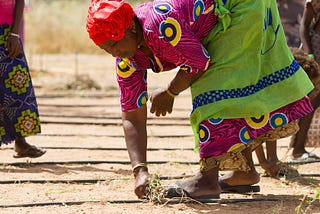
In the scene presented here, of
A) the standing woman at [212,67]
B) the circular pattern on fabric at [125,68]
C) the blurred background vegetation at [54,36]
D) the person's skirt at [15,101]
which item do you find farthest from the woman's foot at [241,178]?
the blurred background vegetation at [54,36]

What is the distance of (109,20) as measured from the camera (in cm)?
377

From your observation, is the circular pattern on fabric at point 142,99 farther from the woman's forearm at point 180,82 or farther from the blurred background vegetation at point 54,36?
the blurred background vegetation at point 54,36

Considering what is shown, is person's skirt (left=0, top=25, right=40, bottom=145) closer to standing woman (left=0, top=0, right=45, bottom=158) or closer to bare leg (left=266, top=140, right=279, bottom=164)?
standing woman (left=0, top=0, right=45, bottom=158)

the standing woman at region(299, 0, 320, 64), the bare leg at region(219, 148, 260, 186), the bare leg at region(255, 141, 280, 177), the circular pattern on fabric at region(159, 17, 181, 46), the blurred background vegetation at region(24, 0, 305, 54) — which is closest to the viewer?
the circular pattern on fabric at region(159, 17, 181, 46)

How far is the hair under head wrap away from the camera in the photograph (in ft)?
12.4

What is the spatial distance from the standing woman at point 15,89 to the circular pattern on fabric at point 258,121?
7.56 ft

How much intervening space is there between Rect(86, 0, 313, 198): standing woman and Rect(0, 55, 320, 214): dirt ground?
0.26m

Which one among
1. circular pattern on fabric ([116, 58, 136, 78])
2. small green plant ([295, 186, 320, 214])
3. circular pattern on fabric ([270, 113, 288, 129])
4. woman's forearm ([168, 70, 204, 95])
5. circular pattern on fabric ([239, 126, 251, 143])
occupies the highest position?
circular pattern on fabric ([116, 58, 136, 78])

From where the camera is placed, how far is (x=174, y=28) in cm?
376

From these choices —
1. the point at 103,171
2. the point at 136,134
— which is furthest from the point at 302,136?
the point at 136,134

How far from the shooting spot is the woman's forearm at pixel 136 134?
14.1ft

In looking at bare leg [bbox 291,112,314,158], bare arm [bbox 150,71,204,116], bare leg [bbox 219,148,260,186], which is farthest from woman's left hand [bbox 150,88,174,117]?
bare leg [bbox 291,112,314,158]

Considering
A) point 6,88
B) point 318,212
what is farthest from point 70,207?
point 6,88

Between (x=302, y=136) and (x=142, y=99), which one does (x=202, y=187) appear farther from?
(x=302, y=136)
